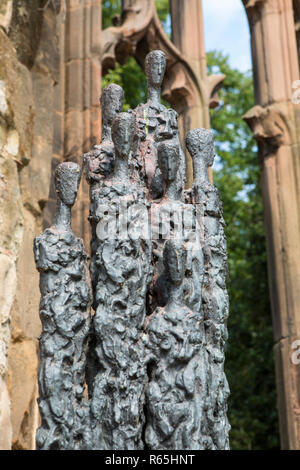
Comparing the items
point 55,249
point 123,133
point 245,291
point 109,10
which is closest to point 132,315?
point 55,249

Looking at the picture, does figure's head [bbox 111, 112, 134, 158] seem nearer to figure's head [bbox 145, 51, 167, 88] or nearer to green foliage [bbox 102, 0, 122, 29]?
figure's head [bbox 145, 51, 167, 88]

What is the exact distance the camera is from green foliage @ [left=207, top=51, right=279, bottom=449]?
446 inches

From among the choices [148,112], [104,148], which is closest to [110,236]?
[104,148]

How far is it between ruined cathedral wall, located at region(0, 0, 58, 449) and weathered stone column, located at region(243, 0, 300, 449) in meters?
2.31

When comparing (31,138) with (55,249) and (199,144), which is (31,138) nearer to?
(199,144)

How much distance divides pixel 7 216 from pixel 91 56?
231 centimetres

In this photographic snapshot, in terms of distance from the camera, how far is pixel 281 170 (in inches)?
310

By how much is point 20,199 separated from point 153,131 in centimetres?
185

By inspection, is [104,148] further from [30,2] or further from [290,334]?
[290,334]

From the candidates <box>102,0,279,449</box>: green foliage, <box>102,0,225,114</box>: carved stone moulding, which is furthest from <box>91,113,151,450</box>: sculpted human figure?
<box>102,0,279,449</box>: green foliage

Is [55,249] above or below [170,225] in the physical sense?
below

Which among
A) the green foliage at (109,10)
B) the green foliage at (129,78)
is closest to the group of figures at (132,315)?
the green foliage at (129,78)

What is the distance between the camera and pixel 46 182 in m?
6.50

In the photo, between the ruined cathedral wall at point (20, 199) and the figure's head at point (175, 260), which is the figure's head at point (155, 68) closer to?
the figure's head at point (175, 260)
